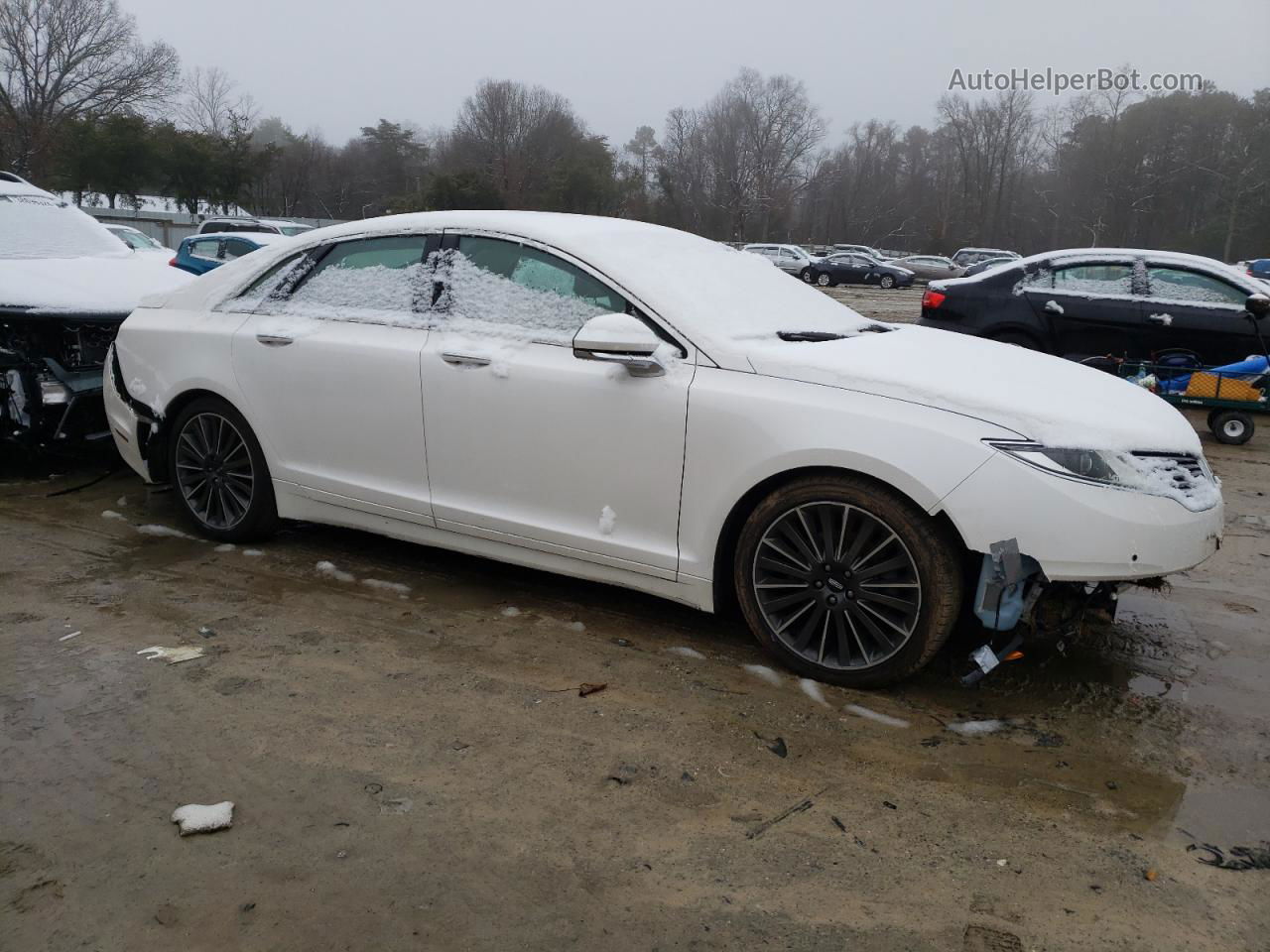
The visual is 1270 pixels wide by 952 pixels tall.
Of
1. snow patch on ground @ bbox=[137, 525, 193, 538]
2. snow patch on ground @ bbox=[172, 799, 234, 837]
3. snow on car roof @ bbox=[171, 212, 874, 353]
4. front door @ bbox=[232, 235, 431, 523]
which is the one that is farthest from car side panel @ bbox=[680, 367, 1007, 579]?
snow patch on ground @ bbox=[137, 525, 193, 538]

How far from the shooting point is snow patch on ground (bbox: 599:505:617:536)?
3.62m

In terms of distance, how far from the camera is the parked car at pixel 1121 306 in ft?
29.1

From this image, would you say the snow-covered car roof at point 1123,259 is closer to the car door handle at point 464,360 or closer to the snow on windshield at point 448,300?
the snow on windshield at point 448,300

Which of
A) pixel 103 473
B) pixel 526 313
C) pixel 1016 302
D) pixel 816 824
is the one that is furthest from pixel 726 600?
pixel 1016 302

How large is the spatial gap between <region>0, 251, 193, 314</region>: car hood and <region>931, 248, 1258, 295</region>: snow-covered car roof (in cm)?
691

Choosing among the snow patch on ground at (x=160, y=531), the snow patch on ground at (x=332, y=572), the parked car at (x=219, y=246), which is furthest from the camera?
the parked car at (x=219, y=246)

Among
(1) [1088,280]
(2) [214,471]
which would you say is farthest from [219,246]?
(1) [1088,280]

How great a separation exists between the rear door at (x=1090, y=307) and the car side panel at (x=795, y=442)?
22.0ft

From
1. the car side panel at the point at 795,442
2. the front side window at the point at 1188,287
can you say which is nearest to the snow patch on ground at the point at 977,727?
the car side panel at the point at 795,442

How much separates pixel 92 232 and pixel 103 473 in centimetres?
210

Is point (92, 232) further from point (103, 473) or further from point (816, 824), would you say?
point (816, 824)

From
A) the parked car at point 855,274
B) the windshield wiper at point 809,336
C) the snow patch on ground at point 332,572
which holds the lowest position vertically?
the snow patch on ground at point 332,572

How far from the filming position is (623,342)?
11.2 ft

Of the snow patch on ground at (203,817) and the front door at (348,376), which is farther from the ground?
the front door at (348,376)
